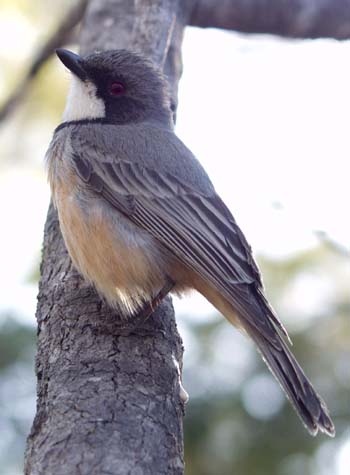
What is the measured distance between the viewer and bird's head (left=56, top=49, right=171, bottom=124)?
6.88m

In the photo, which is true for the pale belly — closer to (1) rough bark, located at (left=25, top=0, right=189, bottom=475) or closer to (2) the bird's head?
(1) rough bark, located at (left=25, top=0, right=189, bottom=475)

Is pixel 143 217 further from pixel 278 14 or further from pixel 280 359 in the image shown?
pixel 278 14

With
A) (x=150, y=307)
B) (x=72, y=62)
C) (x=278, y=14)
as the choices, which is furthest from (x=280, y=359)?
(x=278, y=14)

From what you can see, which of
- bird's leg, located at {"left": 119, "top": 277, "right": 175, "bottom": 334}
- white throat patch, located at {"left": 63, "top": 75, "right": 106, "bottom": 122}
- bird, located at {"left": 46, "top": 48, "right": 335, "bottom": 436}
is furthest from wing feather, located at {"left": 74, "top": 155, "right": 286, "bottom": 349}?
white throat patch, located at {"left": 63, "top": 75, "right": 106, "bottom": 122}

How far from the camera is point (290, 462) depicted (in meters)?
6.70

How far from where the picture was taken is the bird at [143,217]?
5645 millimetres

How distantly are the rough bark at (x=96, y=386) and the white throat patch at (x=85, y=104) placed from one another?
0.92 metres

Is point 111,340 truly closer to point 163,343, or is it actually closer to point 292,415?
point 163,343

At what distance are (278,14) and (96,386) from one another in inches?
192

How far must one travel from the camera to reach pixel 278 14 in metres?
8.29

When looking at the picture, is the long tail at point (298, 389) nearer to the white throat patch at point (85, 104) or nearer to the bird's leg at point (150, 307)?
the bird's leg at point (150, 307)

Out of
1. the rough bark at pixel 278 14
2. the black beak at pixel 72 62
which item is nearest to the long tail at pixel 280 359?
the black beak at pixel 72 62

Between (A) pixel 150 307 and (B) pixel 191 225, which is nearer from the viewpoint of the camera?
(A) pixel 150 307

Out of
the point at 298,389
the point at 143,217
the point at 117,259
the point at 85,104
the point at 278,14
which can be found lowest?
the point at 298,389
